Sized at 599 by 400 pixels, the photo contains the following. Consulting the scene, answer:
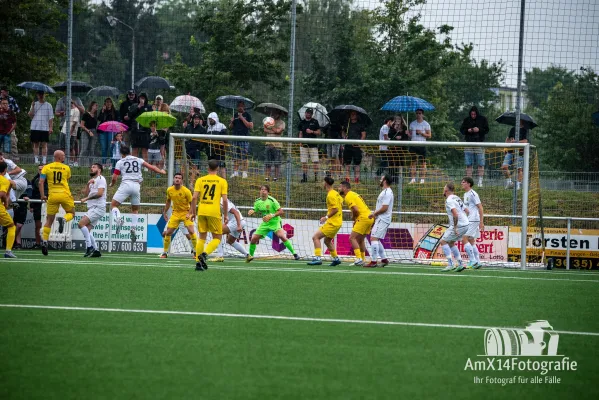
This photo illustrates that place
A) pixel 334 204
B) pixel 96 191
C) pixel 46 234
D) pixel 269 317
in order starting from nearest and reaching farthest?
pixel 269 317 → pixel 334 204 → pixel 46 234 → pixel 96 191

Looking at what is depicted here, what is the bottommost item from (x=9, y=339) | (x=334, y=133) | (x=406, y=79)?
(x=9, y=339)

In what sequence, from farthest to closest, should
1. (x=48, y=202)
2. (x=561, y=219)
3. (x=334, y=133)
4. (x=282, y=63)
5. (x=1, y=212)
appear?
(x=282, y=63) → (x=334, y=133) → (x=561, y=219) → (x=48, y=202) → (x=1, y=212)

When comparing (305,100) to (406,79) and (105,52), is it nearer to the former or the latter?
(406,79)

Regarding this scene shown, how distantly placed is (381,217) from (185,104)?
8.52m

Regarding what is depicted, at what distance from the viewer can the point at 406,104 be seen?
70.1 feet

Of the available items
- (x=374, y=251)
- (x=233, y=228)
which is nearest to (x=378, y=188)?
(x=374, y=251)

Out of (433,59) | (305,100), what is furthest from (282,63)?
(433,59)

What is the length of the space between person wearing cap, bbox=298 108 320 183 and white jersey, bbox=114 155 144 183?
4.03 meters

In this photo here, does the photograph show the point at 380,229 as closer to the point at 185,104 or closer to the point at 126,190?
the point at 126,190

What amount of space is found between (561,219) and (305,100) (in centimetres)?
746

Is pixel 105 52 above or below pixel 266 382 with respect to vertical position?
above

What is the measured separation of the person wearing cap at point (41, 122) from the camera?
22844mm

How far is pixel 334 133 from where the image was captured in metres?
21.5

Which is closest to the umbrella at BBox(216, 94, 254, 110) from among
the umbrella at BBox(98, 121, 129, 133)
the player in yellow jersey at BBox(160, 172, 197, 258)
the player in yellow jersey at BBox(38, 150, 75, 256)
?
the umbrella at BBox(98, 121, 129, 133)
